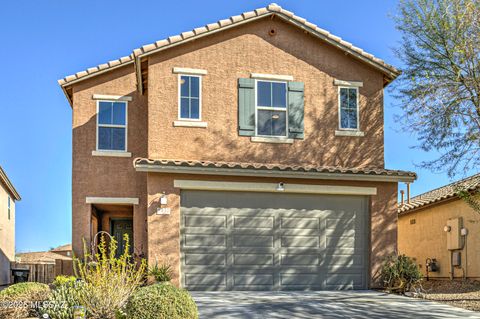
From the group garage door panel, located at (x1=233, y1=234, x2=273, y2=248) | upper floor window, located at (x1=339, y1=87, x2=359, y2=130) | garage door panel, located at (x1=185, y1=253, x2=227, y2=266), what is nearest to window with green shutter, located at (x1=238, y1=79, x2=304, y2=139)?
upper floor window, located at (x1=339, y1=87, x2=359, y2=130)

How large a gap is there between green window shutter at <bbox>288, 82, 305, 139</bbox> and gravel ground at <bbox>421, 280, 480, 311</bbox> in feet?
18.1

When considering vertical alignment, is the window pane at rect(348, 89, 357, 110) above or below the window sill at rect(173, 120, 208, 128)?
above

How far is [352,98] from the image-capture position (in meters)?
17.1

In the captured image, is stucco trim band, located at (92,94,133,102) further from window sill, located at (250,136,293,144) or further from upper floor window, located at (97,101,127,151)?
window sill, located at (250,136,293,144)

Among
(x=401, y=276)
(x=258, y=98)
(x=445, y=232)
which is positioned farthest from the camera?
(x=445, y=232)

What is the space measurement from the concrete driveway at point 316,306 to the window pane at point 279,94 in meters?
5.38

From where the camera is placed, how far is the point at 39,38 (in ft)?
57.8

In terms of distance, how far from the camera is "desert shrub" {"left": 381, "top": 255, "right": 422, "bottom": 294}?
49.0 ft

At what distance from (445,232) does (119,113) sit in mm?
11798

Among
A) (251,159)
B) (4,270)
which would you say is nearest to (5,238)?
(4,270)

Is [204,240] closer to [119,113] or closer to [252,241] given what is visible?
[252,241]

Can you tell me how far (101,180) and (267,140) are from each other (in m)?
5.39

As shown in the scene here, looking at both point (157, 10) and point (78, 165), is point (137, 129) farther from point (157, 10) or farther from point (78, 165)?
point (157, 10)

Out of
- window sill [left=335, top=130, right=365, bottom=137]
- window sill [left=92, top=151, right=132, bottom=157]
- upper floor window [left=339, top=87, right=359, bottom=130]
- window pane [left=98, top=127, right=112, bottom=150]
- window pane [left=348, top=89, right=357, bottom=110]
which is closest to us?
window sill [left=335, top=130, right=365, bottom=137]
